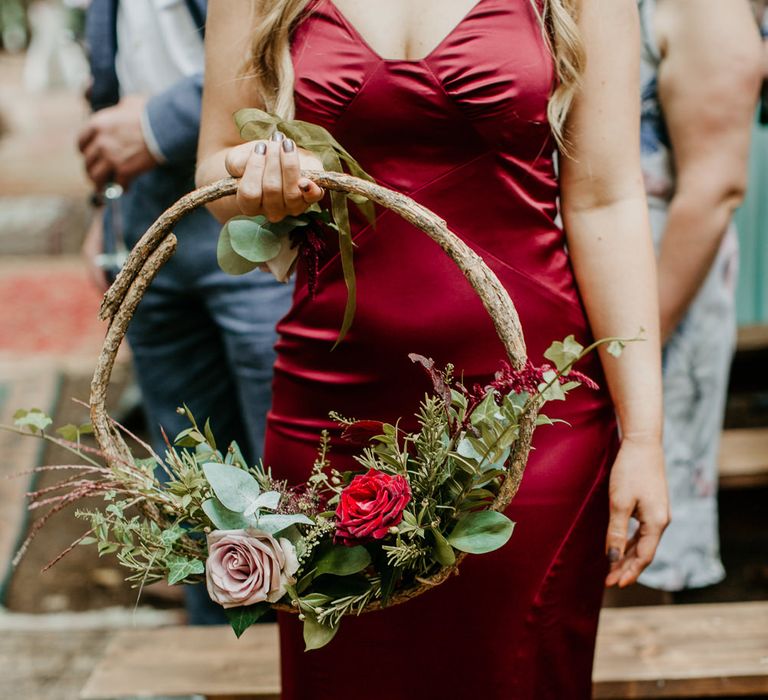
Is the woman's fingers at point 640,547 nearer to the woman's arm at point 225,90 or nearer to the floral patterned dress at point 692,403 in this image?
the woman's arm at point 225,90

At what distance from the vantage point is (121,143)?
198cm

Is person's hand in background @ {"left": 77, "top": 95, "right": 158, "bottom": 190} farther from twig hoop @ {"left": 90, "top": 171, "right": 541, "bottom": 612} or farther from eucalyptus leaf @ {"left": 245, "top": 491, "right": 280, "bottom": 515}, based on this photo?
eucalyptus leaf @ {"left": 245, "top": 491, "right": 280, "bottom": 515}

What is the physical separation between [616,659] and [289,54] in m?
1.37

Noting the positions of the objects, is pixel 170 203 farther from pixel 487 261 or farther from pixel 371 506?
pixel 371 506

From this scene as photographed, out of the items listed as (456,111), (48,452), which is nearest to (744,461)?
(456,111)

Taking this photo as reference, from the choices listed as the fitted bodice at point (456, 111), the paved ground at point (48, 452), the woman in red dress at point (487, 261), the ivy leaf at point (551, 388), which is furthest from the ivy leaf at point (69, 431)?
the paved ground at point (48, 452)

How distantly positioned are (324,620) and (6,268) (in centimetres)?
481

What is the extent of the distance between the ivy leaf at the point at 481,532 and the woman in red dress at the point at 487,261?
28 centimetres

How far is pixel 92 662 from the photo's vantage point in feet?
8.77

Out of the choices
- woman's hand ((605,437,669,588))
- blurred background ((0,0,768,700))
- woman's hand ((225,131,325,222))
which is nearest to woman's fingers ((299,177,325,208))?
woman's hand ((225,131,325,222))

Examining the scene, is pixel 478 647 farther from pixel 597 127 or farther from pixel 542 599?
pixel 597 127

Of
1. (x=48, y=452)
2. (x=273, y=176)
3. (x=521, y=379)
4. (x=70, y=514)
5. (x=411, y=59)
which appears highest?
(x=411, y=59)

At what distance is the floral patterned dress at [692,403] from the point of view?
6.72 ft

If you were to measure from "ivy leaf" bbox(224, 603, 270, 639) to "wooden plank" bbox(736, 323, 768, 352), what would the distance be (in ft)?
7.63
